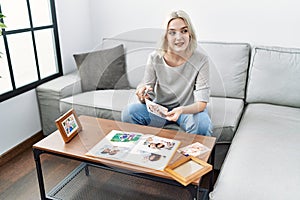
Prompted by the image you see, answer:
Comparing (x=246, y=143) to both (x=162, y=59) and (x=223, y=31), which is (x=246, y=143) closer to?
(x=162, y=59)

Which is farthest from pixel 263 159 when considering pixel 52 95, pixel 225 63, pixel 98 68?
pixel 52 95

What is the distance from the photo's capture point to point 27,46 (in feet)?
7.66

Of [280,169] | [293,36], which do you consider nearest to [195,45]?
[280,169]

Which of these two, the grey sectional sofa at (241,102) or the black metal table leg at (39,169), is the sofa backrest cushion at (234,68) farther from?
the black metal table leg at (39,169)

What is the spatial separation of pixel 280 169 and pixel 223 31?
55.8 inches

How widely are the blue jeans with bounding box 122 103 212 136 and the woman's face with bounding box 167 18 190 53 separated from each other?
1.33 feet

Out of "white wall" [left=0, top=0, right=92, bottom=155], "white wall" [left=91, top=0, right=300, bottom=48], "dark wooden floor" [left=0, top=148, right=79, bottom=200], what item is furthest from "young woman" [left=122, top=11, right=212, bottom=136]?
"white wall" [left=0, top=0, right=92, bottom=155]

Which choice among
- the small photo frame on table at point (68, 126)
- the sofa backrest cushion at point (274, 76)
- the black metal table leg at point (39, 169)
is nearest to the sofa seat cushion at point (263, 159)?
the sofa backrest cushion at point (274, 76)

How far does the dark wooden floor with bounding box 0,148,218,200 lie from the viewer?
1757mm

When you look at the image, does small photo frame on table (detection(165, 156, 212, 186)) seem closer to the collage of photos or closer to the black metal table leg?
the collage of photos

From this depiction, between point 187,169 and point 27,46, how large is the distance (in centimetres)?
174

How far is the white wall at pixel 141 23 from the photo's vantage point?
221cm

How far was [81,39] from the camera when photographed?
9.32 feet

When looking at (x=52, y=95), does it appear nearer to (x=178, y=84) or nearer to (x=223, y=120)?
(x=178, y=84)
